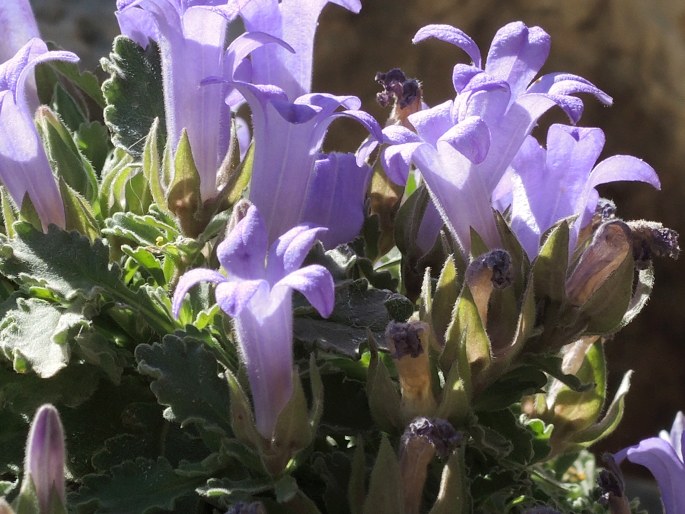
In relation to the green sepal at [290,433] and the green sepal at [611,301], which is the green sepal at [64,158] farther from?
the green sepal at [611,301]

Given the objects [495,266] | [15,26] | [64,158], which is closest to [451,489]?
[495,266]

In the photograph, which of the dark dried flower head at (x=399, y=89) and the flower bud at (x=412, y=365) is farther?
the dark dried flower head at (x=399, y=89)

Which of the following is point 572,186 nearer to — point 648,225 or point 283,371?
point 648,225

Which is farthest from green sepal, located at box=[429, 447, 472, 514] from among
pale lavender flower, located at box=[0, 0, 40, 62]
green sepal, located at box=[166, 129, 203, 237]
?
pale lavender flower, located at box=[0, 0, 40, 62]

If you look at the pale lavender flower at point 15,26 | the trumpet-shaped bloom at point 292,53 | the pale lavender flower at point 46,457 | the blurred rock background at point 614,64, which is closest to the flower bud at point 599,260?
the trumpet-shaped bloom at point 292,53

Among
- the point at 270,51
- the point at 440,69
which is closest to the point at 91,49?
the point at 440,69

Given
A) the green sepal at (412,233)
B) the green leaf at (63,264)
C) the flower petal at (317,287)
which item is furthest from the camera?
the green sepal at (412,233)

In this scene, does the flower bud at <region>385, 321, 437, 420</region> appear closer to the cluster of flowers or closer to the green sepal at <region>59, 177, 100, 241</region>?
the cluster of flowers
